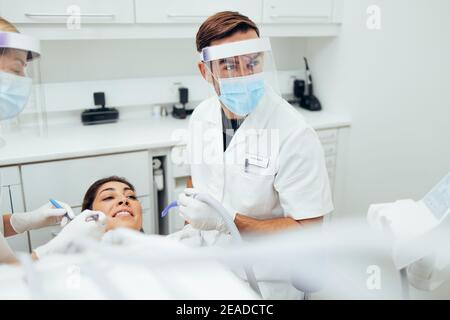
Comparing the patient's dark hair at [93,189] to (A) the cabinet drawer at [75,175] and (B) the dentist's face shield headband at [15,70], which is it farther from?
(B) the dentist's face shield headband at [15,70]

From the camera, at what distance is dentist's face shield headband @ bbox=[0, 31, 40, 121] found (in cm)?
81

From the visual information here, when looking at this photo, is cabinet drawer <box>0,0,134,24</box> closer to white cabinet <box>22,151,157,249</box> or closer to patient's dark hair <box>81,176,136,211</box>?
→ white cabinet <box>22,151,157,249</box>

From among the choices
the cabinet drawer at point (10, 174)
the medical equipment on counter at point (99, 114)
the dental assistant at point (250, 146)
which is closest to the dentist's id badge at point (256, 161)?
the dental assistant at point (250, 146)

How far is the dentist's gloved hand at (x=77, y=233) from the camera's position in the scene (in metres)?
0.66

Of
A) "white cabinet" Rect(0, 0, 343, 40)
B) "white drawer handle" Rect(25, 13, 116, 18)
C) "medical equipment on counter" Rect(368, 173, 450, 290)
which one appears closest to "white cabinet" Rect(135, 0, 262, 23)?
"white cabinet" Rect(0, 0, 343, 40)

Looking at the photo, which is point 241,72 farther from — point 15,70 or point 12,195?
point 12,195

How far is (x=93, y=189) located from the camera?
1107 mm

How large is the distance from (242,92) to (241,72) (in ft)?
0.17

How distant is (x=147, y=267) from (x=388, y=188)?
3.68 ft

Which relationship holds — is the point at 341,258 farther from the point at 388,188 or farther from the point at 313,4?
A: the point at 313,4

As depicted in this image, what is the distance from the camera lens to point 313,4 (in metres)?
2.04

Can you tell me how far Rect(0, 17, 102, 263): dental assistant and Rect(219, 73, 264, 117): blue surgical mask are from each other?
42 centimetres

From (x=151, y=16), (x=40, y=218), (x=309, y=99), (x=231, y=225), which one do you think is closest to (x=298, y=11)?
(x=309, y=99)

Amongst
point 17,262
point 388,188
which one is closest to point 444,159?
point 388,188
